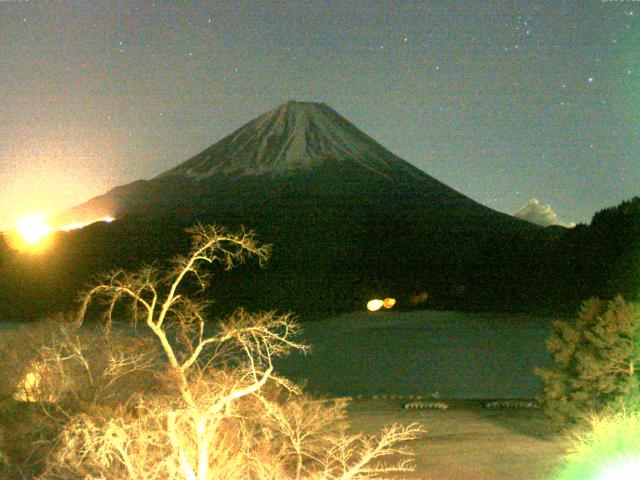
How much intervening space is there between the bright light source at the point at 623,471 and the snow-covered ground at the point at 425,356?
16.9 m

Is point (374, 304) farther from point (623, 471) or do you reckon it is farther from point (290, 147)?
point (290, 147)

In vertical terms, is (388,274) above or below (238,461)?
below

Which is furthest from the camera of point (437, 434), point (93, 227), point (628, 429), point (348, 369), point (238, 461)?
point (93, 227)

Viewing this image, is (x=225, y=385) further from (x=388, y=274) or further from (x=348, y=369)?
(x=388, y=274)

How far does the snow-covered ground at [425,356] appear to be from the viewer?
3156cm

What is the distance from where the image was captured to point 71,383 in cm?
1370

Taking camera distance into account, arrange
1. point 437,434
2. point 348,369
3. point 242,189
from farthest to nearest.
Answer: point 242,189
point 348,369
point 437,434

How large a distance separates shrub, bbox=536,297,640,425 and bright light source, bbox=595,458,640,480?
4238 millimetres

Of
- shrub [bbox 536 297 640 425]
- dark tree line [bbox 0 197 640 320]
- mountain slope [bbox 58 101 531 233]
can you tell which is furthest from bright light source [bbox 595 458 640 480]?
mountain slope [bbox 58 101 531 233]

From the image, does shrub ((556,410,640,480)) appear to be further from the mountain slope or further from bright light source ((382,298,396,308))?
the mountain slope

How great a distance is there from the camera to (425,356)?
37.6 m

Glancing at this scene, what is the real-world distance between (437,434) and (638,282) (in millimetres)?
30957

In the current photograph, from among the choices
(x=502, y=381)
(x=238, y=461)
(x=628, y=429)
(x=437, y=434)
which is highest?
(x=238, y=461)

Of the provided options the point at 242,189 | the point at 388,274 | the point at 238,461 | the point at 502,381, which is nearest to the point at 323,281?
the point at 388,274
